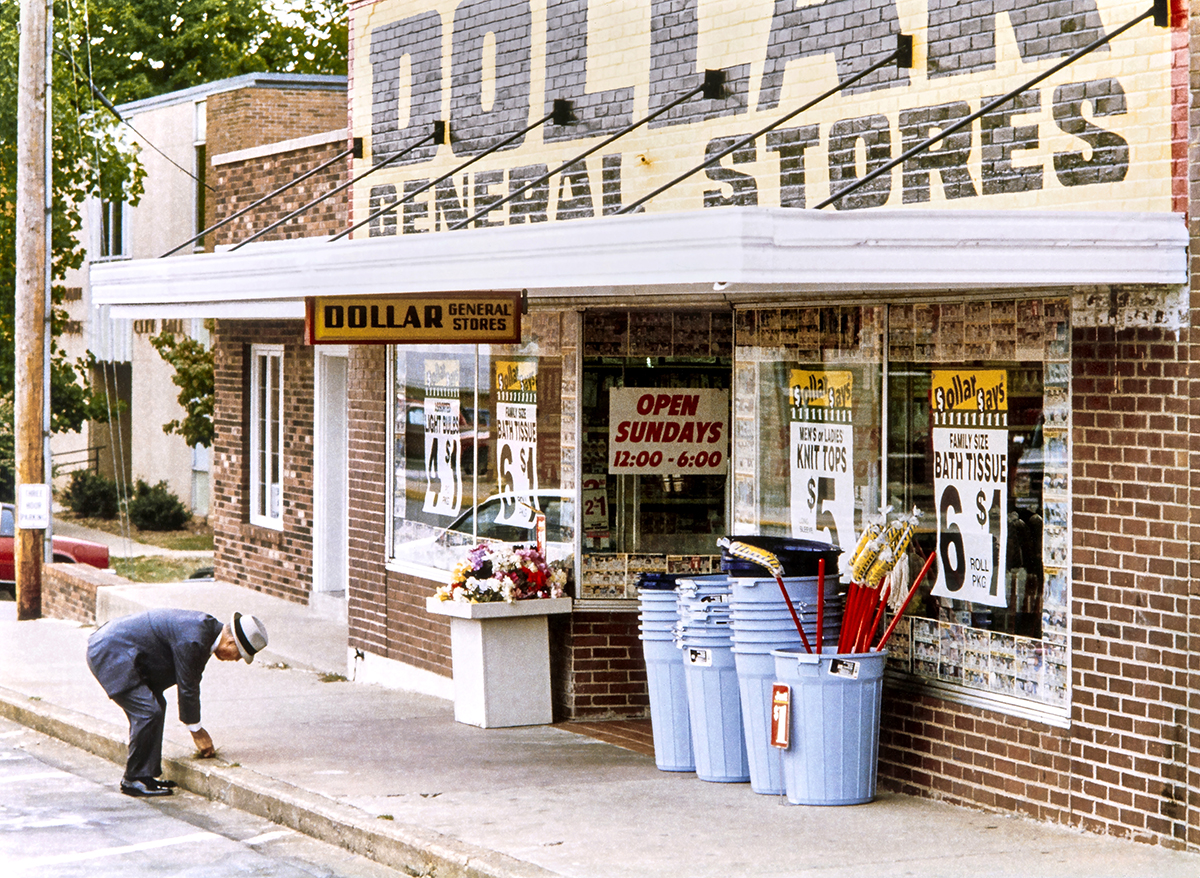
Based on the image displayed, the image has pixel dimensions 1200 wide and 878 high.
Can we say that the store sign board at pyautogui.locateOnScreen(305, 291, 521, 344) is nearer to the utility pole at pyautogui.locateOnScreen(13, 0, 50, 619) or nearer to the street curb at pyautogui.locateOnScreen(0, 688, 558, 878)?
the street curb at pyautogui.locateOnScreen(0, 688, 558, 878)

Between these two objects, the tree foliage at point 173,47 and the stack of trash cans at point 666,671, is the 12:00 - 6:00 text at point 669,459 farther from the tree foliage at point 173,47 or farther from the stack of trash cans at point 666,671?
the tree foliage at point 173,47

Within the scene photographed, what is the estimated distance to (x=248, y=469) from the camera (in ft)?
58.8

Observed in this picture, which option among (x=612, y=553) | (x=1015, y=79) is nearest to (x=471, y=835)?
(x=612, y=553)

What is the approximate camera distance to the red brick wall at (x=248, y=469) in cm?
1661

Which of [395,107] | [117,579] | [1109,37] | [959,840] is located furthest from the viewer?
[117,579]

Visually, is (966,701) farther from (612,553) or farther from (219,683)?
(219,683)

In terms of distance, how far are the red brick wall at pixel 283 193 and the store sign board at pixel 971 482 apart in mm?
7544

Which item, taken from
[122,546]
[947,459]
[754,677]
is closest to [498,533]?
[754,677]

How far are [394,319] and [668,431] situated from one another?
2.04 m

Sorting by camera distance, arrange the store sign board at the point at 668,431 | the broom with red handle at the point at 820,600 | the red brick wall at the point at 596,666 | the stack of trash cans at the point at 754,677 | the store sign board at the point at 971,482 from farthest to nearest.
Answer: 1. the store sign board at the point at 668,431
2. the red brick wall at the point at 596,666
3. the broom with red handle at the point at 820,600
4. the stack of trash cans at the point at 754,677
5. the store sign board at the point at 971,482

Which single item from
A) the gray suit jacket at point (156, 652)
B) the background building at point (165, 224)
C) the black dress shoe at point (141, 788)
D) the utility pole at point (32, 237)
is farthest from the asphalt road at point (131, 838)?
the background building at point (165, 224)

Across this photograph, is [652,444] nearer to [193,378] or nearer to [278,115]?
[193,378]

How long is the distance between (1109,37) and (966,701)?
10.9 ft

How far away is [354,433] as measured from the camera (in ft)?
43.8
